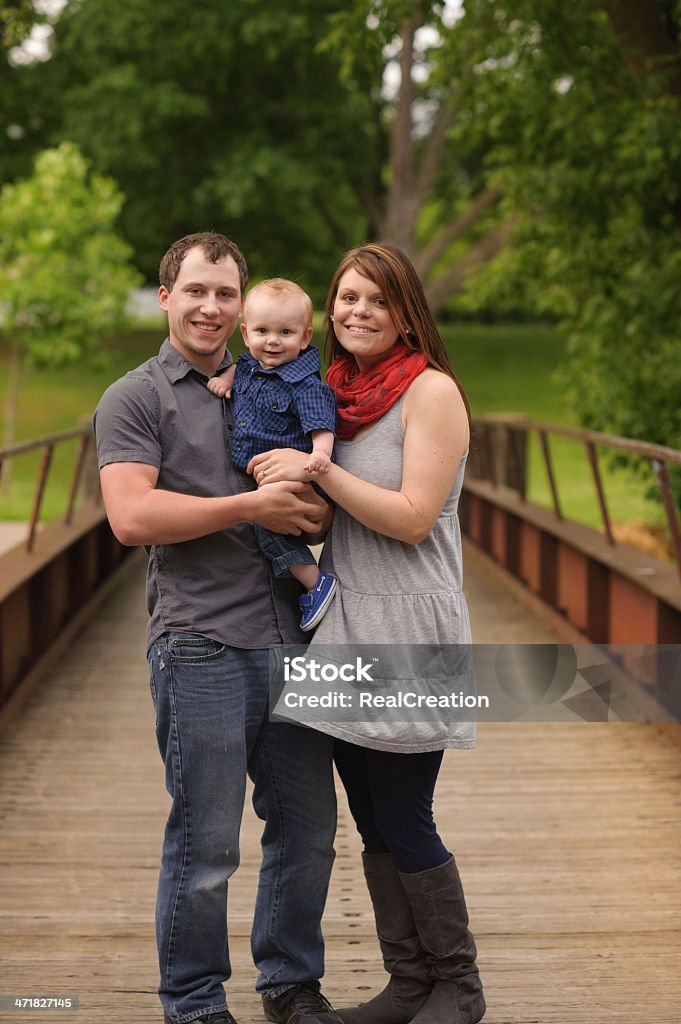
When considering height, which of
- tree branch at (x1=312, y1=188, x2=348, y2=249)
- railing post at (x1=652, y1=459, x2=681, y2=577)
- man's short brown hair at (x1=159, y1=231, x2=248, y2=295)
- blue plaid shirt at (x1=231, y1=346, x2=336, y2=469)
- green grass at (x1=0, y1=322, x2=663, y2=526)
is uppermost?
tree branch at (x1=312, y1=188, x2=348, y2=249)

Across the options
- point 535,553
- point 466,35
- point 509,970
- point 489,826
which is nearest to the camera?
point 509,970

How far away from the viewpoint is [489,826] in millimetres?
4910

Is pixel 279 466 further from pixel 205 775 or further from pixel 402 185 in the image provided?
pixel 402 185

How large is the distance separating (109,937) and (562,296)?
8408mm

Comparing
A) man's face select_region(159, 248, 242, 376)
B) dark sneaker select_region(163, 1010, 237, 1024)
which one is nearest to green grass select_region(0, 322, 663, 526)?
man's face select_region(159, 248, 242, 376)

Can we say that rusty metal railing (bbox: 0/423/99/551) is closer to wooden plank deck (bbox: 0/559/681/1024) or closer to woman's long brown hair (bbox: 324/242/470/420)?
wooden plank deck (bbox: 0/559/681/1024)

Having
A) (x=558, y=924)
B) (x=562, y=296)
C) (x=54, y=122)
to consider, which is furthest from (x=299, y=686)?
(x=54, y=122)

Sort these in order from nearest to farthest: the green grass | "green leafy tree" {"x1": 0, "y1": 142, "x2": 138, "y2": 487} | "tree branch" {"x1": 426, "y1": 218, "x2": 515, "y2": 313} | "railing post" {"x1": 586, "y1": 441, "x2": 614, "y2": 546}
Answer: "railing post" {"x1": 586, "y1": 441, "x2": 614, "y2": 546}
the green grass
"green leafy tree" {"x1": 0, "y1": 142, "x2": 138, "y2": 487}
"tree branch" {"x1": 426, "y1": 218, "x2": 515, "y2": 313}

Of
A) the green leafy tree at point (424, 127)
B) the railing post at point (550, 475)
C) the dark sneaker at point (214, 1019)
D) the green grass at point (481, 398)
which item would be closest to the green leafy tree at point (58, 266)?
the green grass at point (481, 398)

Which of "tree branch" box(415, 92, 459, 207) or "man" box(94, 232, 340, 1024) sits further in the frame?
"tree branch" box(415, 92, 459, 207)

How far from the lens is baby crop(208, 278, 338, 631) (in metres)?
2.94

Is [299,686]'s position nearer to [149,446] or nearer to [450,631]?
[450,631]

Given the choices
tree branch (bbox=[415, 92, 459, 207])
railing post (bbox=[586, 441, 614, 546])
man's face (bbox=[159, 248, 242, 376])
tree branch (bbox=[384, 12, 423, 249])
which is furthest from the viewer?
tree branch (bbox=[415, 92, 459, 207])

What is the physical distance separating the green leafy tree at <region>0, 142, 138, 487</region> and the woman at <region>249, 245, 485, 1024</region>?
21.3 meters
